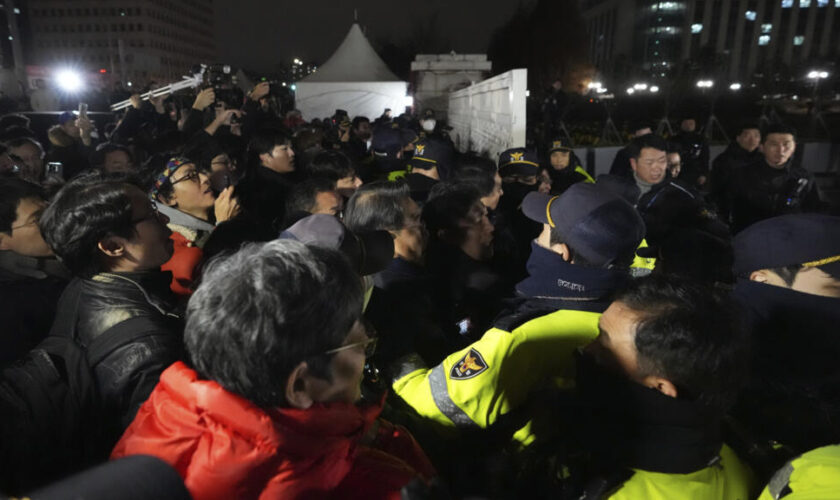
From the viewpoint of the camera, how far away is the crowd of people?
1130 millimetres

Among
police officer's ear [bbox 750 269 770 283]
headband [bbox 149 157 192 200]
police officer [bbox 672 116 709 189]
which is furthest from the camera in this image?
police officer [bbox 672 116 709 189]

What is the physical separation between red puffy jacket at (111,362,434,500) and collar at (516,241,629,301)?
3.11 feet

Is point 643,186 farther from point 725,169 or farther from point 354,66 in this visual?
point 354,66

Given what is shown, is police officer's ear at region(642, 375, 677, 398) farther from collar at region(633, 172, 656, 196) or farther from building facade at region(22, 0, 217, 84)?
building facade at region(22, 0, 217, 84)

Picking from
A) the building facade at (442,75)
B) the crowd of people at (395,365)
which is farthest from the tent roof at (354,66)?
the crowd of people at (395,365)

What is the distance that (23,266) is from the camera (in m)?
2.53

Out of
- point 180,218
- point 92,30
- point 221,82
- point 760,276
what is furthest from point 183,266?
point 92,30

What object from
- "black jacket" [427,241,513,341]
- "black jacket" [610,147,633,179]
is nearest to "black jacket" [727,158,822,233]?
"black jacket" [610,147,633,179]

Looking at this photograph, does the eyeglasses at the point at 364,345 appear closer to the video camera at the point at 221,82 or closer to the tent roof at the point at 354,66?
the video camera at the point at 221,82

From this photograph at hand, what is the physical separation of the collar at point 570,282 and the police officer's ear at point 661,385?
1.67 ft

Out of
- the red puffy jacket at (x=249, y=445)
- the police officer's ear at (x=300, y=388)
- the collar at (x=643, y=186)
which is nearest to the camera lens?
the red puffy jacket at (x=249, y=445)

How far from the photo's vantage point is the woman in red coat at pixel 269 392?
108 centimetres

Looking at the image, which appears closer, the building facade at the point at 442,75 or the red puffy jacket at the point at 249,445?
the red puffy jacket at the point at 249,445

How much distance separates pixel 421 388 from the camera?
1827mm
